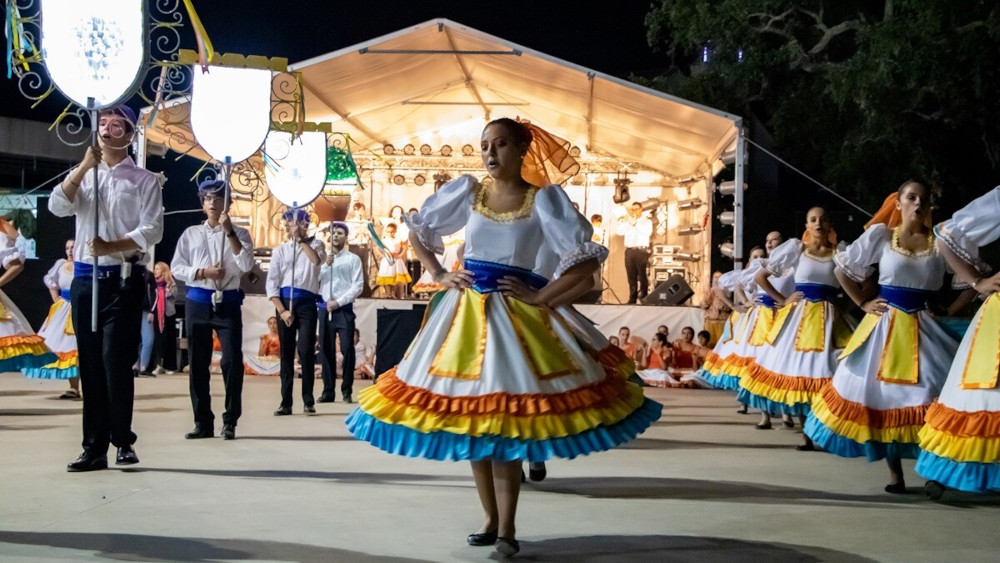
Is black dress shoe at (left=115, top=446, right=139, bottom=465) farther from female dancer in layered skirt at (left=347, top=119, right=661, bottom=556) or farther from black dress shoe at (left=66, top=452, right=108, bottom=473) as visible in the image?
female dancer in layered skirt at (left=347, top=119, right=661, bottom=556)

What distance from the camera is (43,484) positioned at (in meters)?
6.11

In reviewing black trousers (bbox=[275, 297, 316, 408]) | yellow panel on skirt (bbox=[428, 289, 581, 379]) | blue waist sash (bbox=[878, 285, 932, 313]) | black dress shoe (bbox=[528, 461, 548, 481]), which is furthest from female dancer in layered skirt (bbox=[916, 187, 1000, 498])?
black trousers (bbox=[275, 297, 316, 408])

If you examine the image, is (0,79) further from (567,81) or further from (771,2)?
(771,2)

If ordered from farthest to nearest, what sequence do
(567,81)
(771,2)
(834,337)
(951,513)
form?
(771,2)
(567,81)
(834,337)
(951,513)

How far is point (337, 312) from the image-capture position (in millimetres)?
12453

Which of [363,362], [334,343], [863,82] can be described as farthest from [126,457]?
[863,82]

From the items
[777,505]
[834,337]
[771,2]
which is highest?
[771,2]

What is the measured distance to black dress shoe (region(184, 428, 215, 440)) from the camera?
851 cm

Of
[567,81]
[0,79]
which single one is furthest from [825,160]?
[0,79]

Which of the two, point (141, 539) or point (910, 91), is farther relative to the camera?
point (910, 91)

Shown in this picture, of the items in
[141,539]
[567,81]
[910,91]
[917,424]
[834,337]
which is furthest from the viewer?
[910,91]

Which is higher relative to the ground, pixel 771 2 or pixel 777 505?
pixel 771 2

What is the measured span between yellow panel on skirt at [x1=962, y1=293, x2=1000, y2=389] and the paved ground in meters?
0.66

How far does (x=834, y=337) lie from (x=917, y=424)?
2.33 m
